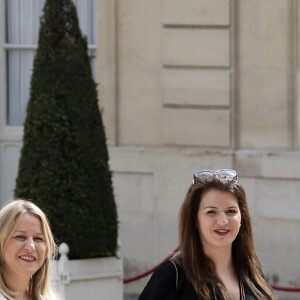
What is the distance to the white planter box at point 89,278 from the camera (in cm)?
812

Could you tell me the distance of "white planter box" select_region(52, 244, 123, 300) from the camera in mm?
8125

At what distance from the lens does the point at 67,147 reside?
27.5 feet

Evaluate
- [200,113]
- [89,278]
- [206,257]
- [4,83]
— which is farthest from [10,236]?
[4,83]

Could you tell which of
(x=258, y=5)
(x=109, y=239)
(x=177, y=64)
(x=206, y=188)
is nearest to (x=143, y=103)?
(x=177, y=64)

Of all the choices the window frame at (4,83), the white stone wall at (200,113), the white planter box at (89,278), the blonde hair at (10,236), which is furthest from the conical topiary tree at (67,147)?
the blonde hair at (10,236)

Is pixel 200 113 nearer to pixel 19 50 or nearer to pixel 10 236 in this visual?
pixel 19 50

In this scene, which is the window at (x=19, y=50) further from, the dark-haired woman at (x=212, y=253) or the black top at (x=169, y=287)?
the black top at (x=169, y=287)

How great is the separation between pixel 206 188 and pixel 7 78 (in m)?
7.24

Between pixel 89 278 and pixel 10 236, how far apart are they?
379cm

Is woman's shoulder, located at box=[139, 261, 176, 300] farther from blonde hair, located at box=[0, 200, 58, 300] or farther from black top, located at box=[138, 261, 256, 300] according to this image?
blonde hair, located at box=[0, 200, 58, 300]

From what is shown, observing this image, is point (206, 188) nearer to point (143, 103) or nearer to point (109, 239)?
point (109, 239)

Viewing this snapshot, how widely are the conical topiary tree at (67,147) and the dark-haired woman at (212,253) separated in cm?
363

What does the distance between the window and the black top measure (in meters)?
7.19

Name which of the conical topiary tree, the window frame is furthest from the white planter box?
the window frame
